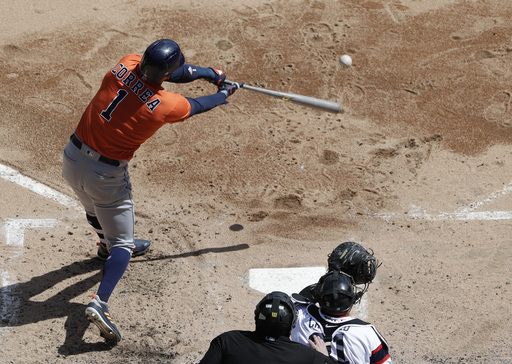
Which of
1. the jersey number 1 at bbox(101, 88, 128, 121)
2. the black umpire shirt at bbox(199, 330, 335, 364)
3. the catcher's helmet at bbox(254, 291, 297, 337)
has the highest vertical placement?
the jersey number 1 at bbox(101, 88, 128, 121)

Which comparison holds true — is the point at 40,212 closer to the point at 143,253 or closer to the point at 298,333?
the point at 143,253

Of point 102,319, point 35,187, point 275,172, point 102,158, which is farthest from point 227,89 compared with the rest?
point 35,187

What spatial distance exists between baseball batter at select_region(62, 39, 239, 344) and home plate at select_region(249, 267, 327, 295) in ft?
4.11

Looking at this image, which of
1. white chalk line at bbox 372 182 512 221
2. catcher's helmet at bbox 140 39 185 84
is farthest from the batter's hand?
white chalk line at bbox 372 182 512 221

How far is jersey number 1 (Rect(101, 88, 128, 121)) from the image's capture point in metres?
4.73

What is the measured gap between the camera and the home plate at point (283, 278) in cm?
557

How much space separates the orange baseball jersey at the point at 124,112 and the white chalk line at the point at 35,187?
5.59ft

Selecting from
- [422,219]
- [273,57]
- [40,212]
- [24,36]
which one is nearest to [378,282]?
[422,219]

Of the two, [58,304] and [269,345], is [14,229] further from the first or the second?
[269,345]

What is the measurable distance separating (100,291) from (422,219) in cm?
332

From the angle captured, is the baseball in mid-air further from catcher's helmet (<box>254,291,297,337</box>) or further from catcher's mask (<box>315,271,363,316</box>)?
catcher's helmet (<box>254,291,297,337</box>)

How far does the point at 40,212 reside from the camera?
20.4ft

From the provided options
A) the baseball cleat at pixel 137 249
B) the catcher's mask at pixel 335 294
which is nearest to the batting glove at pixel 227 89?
the baseball cleat at pixel 137 249

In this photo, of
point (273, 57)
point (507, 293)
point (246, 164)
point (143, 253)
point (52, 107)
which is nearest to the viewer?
point (507, 293)
